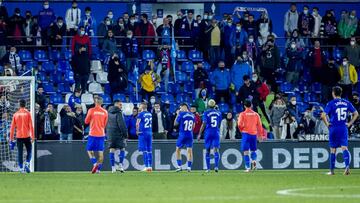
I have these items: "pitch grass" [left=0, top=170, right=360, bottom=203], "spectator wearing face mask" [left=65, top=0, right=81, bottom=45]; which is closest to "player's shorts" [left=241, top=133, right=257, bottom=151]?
"pitch grass" [left=0, top=170, right=360, bottom=203]

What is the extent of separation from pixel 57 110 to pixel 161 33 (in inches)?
231

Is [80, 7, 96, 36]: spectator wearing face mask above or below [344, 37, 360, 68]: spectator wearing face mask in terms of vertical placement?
above

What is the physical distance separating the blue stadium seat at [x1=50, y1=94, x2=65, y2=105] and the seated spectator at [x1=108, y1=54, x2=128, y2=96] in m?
1.84

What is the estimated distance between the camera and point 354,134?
37156mm

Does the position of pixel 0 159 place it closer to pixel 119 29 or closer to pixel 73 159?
pixel 73 159

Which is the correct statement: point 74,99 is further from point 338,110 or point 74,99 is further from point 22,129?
point 338,110

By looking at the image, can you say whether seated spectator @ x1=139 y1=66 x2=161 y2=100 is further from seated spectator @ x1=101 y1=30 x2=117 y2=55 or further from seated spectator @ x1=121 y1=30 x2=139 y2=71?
seated spectator @ x1=101 y1=30 x2=117 y2=55

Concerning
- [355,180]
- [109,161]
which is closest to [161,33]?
[109,161]

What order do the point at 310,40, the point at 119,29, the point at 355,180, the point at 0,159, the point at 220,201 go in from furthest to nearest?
the point at 310,40 → the point at 119,29 → the point at 0,159 → the point at 355,180 → the point at 220,201

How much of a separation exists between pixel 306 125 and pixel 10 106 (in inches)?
394

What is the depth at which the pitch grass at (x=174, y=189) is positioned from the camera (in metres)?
18.5

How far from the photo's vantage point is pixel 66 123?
117ft

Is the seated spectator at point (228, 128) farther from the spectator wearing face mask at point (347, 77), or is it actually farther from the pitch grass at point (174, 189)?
the pitch grass at point (174, 189)

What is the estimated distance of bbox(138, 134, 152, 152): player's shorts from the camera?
1277 inches
